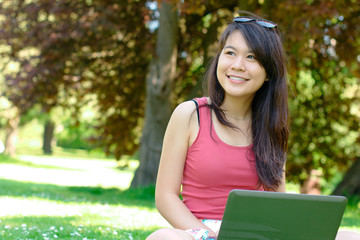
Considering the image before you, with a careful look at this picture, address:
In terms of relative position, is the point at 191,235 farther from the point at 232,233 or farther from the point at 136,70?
the point at 136,70

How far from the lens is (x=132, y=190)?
9914 millimetres

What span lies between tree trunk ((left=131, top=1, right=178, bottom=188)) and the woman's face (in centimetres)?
655

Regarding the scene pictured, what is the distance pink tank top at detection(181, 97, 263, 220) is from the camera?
274cm

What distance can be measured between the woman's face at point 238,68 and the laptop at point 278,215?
84cm

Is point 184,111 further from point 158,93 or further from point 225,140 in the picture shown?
point 158,93

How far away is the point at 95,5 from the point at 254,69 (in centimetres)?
787

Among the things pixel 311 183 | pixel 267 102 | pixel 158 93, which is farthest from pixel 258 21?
pixel 311 183

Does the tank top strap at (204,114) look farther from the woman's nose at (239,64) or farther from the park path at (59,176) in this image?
the park path at (59,176)

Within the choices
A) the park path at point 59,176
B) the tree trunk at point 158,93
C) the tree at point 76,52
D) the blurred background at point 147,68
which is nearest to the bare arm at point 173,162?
the blurred background at point 147,68

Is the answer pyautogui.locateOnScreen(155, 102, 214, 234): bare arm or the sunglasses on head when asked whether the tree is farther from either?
pyautogui.locateOnScreen(155, 102, 214, 234): bare arm

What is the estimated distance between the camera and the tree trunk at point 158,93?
9578mm

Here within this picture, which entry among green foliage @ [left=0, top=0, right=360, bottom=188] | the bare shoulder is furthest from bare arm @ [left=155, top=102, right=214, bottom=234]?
green foliage @ [left=0, top=0, right=360, bottom=188]

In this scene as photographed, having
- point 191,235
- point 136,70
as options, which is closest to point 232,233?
point 191,235

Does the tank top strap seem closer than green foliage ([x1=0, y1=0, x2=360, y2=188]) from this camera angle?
Yes
